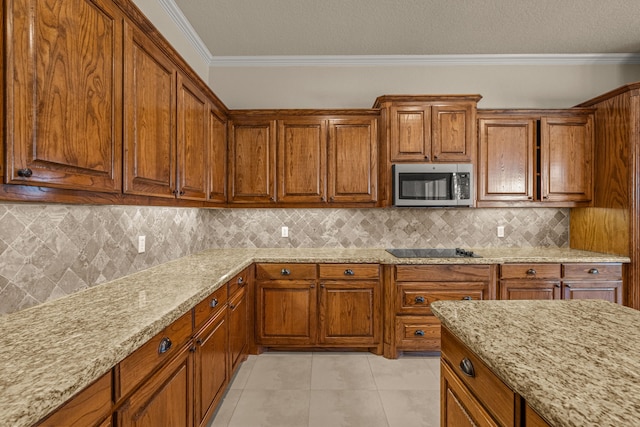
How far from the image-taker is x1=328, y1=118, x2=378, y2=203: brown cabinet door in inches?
119

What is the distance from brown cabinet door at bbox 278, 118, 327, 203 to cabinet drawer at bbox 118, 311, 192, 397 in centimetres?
178

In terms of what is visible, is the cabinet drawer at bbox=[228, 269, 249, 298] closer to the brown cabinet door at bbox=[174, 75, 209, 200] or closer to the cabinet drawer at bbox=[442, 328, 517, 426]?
the brown cabinet door at bbox=[174, 75, 209, 200]

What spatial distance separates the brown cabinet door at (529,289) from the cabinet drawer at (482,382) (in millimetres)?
1864

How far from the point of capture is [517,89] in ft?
11.0

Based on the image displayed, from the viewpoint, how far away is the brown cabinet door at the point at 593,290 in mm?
2674

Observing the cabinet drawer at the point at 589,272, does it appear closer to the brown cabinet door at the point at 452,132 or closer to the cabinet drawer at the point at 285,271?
the brown cabinet door at the point at 452,132

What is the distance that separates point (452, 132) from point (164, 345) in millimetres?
2864

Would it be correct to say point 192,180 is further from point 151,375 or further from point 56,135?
point 151,375

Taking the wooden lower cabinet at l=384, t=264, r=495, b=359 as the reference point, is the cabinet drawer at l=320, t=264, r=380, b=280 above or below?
above

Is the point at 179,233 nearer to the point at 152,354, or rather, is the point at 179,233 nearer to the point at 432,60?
the point at 152,354

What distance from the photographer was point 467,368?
1002mm

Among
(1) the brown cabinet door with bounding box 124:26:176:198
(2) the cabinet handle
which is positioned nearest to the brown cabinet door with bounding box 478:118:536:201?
(1) the brown cabinet door with bounding box 124:26:176:198

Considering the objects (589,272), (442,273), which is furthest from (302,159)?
(589,272)

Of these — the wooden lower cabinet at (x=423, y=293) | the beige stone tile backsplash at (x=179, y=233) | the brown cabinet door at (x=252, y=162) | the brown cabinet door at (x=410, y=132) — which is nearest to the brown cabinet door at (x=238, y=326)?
the beige stone tile backsplash at (x=179, y=233)
